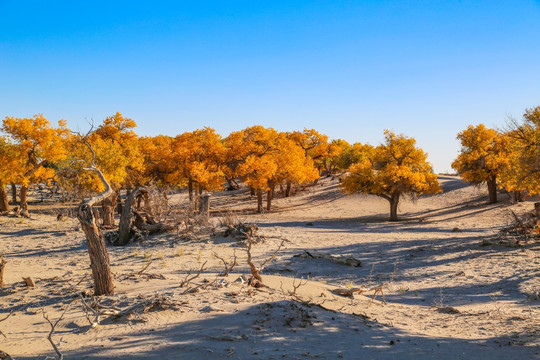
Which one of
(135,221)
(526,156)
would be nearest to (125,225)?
(135,221)

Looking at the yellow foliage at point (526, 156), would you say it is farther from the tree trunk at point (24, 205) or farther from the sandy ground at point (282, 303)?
the tree trunk at point (24, 205)

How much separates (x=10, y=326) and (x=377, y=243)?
48.8 feet

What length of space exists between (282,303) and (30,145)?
2613 centimetres

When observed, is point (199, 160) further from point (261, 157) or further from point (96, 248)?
point (96, 248)

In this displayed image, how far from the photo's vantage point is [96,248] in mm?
7914

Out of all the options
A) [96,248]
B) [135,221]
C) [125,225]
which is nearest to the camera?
[96,248]

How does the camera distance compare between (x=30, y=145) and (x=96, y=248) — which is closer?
(x=96, y=248)

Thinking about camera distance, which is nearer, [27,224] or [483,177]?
[27,224]

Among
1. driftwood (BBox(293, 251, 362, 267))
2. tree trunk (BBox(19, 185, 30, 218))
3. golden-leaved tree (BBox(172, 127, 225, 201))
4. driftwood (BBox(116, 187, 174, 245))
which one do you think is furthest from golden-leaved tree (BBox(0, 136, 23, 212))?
driftwood (BBox(293, 251, 362, 267))

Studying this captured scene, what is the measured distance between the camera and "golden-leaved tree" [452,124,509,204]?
30334 millimetres

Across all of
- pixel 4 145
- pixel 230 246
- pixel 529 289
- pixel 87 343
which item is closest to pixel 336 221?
pixel 230 246

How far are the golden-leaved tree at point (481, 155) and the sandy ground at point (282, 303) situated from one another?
1561 centimetres

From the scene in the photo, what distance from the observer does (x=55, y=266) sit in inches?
501

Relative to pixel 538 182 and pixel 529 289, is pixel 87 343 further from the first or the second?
pixel 538 182
